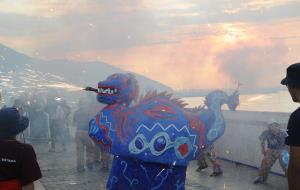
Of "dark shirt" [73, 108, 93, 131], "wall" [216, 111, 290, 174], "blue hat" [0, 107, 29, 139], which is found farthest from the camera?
"wall" [216, 111, 290, 174]

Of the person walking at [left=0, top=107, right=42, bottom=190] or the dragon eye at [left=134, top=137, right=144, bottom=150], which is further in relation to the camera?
the dragon eye at [left=134, top=137, right=144, bottom=150]

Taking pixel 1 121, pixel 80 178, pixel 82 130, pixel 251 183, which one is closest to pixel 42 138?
pixel 82 130

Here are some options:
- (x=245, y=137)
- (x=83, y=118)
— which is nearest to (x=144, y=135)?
(x=83, y=118)

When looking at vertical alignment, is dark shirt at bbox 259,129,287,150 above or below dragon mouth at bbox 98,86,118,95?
below

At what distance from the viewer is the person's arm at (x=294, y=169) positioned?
2.82 metres

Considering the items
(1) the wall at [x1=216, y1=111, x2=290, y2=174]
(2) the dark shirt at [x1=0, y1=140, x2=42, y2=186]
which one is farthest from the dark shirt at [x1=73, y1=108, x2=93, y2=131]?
(2) the dark shirt at [x1=0, y1=140, x2=42, y2=186]

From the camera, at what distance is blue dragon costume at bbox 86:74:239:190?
14.4 ft

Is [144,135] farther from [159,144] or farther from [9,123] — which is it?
[9,123]

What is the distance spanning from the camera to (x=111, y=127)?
450 cm

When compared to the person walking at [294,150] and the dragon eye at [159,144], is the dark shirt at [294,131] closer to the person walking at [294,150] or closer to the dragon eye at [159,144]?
the person walking at [294,150]

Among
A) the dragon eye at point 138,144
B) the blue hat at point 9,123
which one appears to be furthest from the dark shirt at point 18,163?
the dragon eye at point 138,144

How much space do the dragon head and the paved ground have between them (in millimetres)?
3914

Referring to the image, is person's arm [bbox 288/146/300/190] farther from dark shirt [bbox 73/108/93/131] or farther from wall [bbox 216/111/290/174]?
dark shirt [bbox 73/108/93/131]

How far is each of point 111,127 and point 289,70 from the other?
2048mm
